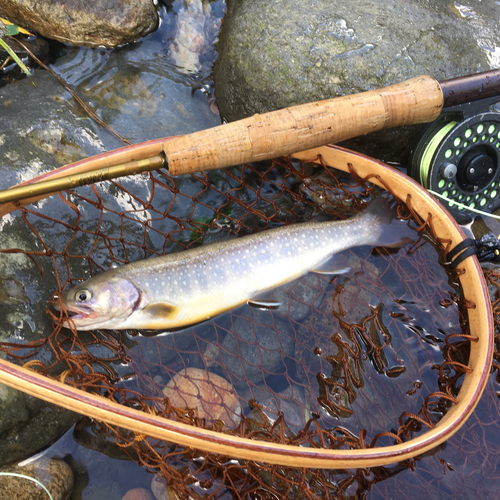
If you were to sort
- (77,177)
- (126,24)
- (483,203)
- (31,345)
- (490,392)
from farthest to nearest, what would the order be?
(126,24) → (483,203) → (490,392) → (31,345) → (77,177)

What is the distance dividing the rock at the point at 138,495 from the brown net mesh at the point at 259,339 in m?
0.20

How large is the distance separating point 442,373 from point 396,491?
2.47 ft

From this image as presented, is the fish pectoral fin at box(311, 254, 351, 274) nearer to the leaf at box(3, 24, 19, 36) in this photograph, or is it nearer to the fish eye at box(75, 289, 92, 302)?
the fish eye at box(75, 289, 92, 302)

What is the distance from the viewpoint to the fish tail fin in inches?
106

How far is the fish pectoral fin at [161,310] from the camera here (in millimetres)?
2432

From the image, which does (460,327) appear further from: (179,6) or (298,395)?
(179,6)

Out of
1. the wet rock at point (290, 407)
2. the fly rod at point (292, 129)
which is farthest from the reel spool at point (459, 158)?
the wet rock at point (290, 407)

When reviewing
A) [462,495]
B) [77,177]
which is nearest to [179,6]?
[77,177]

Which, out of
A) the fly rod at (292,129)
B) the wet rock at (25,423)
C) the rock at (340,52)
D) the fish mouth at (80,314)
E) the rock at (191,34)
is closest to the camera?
the fly rod at (292,129)

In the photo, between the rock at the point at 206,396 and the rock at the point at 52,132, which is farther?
the rock at the point at 206,396

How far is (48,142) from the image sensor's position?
2709 millimetres

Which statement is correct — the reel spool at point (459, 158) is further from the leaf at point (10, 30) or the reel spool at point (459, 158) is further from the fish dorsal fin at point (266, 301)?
the leaf at point (10, 30)

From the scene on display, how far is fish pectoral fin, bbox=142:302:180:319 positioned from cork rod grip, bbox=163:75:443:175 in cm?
90

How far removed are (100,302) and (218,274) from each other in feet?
2.33
